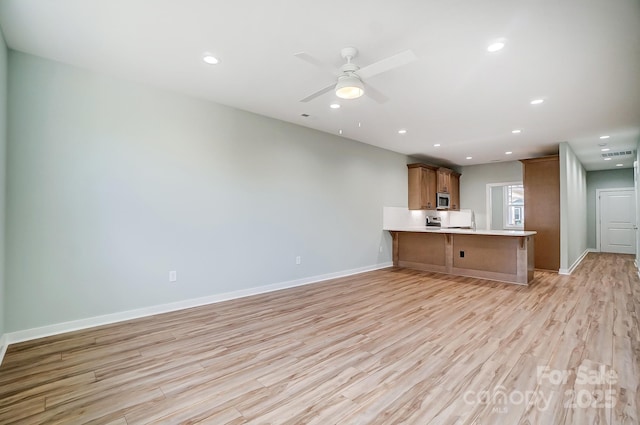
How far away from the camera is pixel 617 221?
869 cm

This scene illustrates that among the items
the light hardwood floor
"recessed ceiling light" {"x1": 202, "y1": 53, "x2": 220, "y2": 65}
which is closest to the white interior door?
the light hardwood floor

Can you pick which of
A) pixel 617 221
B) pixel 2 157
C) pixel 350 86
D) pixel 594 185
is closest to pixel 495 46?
pixel 350 86

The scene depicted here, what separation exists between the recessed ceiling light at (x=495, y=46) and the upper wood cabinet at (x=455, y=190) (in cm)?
609

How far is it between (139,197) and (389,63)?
2.96m

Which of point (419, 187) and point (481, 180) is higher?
point (481, 180)

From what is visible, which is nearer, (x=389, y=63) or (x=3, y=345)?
(x=389, y=63)

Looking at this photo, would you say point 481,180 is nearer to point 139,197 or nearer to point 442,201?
point 442,201

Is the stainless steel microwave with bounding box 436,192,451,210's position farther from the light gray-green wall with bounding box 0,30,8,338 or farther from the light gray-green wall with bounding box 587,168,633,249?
the light gray-green wall with bounding box 0,30,8,338

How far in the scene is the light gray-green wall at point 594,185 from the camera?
8703mm

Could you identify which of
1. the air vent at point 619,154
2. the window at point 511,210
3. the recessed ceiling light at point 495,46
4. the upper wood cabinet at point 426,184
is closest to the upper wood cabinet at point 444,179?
the upper wood cabinet at point 426,184

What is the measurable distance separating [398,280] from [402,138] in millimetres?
2702

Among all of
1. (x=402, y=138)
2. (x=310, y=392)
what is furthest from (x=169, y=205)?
(x=402, y=138)

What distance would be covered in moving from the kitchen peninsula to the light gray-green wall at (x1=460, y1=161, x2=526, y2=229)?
295 centimetres

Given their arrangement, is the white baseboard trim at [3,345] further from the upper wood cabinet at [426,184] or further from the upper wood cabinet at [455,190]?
the upper wood cabinet at [455,190]
